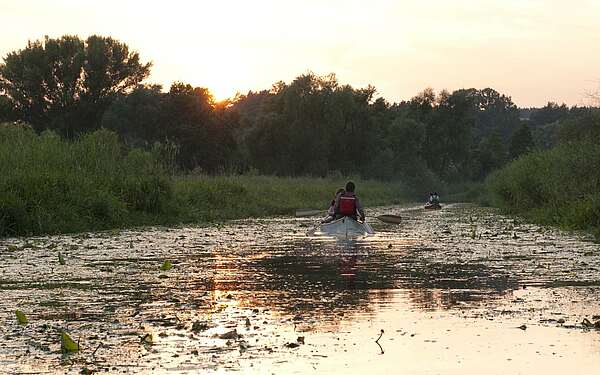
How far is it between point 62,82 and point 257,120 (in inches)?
853

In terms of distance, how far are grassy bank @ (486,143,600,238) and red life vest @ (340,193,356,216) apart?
282 inches

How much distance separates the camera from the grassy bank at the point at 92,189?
29.2 metres

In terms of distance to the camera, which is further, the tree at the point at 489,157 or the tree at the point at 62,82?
the tree at the point at 489,157

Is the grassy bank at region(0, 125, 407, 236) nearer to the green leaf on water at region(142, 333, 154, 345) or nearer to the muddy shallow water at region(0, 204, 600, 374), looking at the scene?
the muddy shallow water at region(0, 204, 600, 374)

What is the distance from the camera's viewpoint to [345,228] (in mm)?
29891

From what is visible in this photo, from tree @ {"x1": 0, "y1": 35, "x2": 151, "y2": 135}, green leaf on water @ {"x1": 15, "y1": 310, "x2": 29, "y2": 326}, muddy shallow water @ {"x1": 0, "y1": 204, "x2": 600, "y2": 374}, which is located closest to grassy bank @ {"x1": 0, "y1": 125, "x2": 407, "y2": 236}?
muddy shallow water @ {"x1": 0, "y1": 204, "x2": 600, "y2": 374}

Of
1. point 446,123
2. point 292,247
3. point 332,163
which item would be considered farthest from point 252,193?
point 446,123

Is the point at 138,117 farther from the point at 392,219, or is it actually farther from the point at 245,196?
the point at 392,219

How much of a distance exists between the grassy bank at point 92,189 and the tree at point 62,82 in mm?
37259

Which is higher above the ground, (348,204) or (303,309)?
(348,204)

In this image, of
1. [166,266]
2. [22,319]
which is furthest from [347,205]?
[22,319]

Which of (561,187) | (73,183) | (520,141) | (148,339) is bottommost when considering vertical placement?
(148,339)

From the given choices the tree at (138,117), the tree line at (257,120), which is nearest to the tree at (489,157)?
the tree line at (257,120)

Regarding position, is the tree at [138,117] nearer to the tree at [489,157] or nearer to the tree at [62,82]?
the tree at [62,82]
